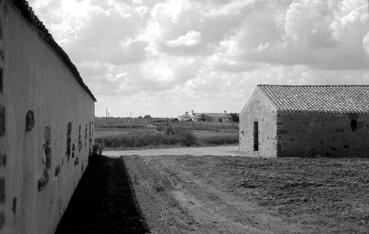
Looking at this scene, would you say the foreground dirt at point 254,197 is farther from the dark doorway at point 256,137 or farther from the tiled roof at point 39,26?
the dark doorway at point 256,137

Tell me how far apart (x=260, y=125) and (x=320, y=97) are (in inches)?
147

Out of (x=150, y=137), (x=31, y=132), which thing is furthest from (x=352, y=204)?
(x=150, y=137)

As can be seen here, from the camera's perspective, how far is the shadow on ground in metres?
8.51

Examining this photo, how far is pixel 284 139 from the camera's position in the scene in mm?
24875

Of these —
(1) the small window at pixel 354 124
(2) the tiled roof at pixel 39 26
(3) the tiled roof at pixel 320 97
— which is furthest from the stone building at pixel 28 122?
(1) the small window at pixel 354 124

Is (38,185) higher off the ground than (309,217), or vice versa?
(38,185)

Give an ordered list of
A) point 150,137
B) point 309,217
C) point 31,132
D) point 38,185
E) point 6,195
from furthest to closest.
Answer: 1. point 150,137
2. point 309,217
3. point 38,185
4. point 31,132
5. point 6,195

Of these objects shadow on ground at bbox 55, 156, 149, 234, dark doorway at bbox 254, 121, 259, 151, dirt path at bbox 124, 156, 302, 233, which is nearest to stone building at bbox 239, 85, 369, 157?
dark doorway at bbox 254, 121, 259, 151

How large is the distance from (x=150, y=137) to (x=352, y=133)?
1642 centimetres

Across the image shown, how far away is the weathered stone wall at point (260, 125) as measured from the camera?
25453mm

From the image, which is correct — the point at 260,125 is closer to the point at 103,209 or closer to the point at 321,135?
the point at 321,135

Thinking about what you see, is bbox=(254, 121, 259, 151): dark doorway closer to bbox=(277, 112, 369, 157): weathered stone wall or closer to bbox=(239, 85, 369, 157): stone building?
bbox=(239, 85, 369, 157): stone building

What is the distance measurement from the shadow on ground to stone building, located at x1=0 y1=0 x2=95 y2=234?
1.96 feet

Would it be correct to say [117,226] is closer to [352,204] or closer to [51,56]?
[51,56]
